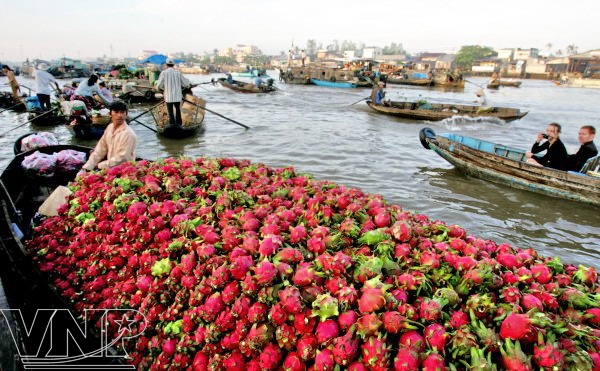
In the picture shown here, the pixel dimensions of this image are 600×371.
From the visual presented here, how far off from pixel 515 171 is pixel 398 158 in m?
3.50

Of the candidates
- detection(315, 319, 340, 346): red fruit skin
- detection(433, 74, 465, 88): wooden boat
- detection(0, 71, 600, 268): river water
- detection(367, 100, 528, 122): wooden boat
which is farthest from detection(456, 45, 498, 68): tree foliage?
detection(315, 319, 340, 346): red fruit skin

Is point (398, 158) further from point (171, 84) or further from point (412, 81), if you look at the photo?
point (412, 81)

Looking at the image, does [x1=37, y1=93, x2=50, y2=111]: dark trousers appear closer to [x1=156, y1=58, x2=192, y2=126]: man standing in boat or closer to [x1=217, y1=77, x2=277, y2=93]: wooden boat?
[x1=156, y1=58, x2=192, y2=126]: man standing in boat

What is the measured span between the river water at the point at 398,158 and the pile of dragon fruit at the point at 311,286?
15.3 ft

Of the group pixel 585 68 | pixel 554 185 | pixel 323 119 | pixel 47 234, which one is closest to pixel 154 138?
pixel 323 119

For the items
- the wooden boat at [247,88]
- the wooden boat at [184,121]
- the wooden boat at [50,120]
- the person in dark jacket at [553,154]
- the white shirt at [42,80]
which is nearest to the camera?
the person in dark jacket at [553,154]

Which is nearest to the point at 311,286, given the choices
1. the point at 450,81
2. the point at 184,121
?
the point at 184,121

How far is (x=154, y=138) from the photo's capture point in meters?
12.4

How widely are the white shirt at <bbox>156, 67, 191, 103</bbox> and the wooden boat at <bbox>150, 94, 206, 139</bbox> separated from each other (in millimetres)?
651

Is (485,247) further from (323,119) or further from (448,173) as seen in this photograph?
(323,119)

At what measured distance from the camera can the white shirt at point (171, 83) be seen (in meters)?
10.6

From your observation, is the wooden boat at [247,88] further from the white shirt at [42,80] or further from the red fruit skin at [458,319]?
the red fruit skin at [458,319]

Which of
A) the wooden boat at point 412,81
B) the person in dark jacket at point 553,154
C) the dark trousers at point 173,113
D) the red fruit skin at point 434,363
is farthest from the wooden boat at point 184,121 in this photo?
the wooden boat at point 412,81

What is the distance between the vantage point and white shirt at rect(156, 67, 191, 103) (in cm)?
1058
